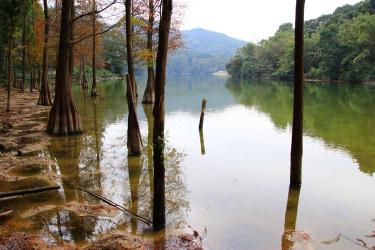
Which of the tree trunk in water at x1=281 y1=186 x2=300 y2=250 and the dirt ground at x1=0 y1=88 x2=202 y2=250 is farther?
the tree trunk in water at x1=281 y1=186 x2=300 y2=250

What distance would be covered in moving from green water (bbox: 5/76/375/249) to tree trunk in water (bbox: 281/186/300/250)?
0.02m

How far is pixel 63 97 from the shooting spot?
17016mm

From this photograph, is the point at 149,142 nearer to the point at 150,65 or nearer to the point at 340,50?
the point at 150,65

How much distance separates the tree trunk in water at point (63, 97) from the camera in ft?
55.7

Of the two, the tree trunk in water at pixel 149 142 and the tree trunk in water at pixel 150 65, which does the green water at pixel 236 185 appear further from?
the tree trunk in water at pixel 150 65

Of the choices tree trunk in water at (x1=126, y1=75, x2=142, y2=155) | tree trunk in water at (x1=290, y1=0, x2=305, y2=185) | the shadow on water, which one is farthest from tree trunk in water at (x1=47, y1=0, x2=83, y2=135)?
the shadow on water

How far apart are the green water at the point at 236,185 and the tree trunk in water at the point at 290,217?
2cm

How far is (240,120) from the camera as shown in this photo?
24984 mm

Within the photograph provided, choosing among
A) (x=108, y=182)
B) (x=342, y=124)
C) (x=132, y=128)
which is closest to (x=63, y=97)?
(x=132, y=128)

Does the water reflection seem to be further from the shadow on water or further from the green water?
the shadow on water

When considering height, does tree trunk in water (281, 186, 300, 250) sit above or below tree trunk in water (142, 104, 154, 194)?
below

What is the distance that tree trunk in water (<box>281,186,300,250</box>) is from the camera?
728cm

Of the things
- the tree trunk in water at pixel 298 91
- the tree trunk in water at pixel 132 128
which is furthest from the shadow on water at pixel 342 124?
the tree trunk in water at pixel 132 128

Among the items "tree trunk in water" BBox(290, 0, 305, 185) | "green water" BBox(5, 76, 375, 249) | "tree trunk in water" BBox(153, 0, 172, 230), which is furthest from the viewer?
"tree trunk in water" BBox(290, 0, 305, 185)
